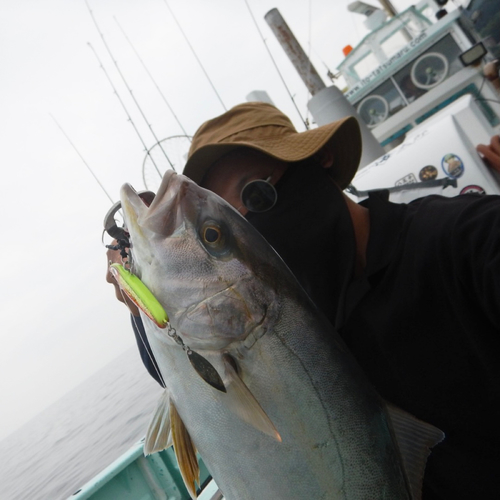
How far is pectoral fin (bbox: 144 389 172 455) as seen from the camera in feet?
4.66

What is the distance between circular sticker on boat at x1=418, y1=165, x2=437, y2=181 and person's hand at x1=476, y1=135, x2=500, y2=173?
441 millimetres

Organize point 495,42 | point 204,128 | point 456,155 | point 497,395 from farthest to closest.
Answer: point 495,42, point 456,155, point 204,128, point 497,395

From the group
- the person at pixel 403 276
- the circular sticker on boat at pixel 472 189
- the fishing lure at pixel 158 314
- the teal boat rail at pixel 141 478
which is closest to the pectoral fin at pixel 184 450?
the fishing lure at pixel 158 314

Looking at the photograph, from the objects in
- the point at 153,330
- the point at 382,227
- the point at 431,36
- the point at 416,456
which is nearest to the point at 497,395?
the point at 416,456

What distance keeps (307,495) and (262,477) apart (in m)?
0.16

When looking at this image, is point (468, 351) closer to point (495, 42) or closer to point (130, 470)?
point (130, 470)

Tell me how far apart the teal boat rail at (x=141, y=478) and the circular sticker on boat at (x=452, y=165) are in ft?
14.7

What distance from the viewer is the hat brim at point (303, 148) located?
6.48ft

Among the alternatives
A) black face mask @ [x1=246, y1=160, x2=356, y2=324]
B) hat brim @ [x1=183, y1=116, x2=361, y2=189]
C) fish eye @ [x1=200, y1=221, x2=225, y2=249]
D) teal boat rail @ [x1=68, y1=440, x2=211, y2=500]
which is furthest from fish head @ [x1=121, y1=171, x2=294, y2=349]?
teal boat rail @ [x1=68, y1=440, x2=211, y2=500]

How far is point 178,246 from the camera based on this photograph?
1282 millimetres

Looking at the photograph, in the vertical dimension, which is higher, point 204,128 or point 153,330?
point 204,128

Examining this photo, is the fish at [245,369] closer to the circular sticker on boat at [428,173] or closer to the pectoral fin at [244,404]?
the pectoral fin at [244,404]

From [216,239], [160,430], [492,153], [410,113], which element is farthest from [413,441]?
[410,113]

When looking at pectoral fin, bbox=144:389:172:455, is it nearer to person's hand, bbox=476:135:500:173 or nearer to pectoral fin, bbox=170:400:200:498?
pectoral fin, bbox=170:400:200:498
